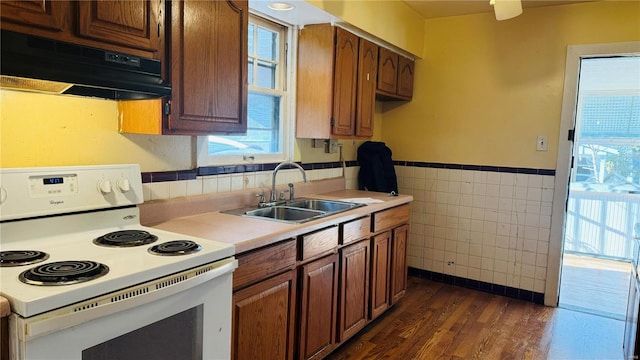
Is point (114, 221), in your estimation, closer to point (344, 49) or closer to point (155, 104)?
point (155, 104)

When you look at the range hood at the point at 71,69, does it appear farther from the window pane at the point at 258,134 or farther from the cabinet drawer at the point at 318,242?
the cabinet drawer at the point at 318,242

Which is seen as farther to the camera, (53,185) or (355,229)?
(355,229)

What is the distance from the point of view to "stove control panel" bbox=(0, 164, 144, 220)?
1.52m

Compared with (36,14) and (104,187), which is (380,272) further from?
(36,14)

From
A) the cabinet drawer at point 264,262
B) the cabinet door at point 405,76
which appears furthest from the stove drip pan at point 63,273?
the cabinet door at point 405,76

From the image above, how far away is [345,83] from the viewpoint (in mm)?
3012

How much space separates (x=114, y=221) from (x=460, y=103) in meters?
3.03

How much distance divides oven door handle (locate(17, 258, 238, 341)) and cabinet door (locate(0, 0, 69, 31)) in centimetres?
83

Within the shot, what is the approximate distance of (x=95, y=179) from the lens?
5.76 feet

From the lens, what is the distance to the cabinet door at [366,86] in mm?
3168

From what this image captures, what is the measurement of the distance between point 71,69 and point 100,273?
2.14ft

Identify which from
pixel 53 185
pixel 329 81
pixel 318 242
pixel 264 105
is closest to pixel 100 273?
pixel 53 185

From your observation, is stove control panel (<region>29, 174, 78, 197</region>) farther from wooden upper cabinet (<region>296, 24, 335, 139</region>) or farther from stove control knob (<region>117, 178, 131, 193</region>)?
wooden upper cabinet (<region>296, 24, 335, 139</region>)

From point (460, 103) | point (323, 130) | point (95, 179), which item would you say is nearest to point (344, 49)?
point (323, 130)
